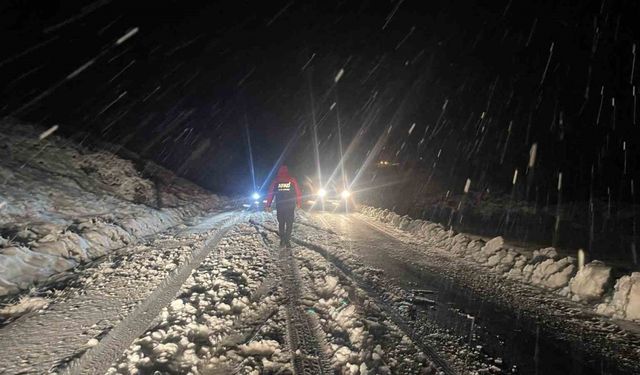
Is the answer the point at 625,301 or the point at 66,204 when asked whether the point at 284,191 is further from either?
the point at 66,204

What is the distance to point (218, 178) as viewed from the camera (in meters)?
38.6

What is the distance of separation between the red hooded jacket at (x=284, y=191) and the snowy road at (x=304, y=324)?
2.14 m

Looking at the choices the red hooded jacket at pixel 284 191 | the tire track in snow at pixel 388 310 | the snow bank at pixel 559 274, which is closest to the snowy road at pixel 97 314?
the red hooded jacket at pixel 284 191

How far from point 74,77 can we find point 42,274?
26064 millimetres

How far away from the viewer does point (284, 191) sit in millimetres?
8516

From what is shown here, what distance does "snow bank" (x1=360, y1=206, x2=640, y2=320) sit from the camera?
4.43 m

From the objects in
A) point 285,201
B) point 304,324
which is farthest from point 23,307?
point 285,201

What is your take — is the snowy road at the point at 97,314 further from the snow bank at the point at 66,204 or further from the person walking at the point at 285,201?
the person walking at the point at 285,201

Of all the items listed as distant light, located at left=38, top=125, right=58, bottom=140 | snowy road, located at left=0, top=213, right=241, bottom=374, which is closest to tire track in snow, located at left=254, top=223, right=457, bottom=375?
snowy road, located at left=0, top=213, right=241, bottom=374

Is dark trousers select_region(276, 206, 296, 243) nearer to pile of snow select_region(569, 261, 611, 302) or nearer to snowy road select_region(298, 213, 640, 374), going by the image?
snowy road select_region(298, 213, 640, 374)

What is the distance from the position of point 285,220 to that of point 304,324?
190 inches

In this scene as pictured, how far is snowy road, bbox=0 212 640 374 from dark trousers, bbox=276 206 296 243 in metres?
1.85

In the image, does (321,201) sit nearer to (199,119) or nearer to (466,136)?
(466,136)

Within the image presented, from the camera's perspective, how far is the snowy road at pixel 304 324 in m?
3.21
